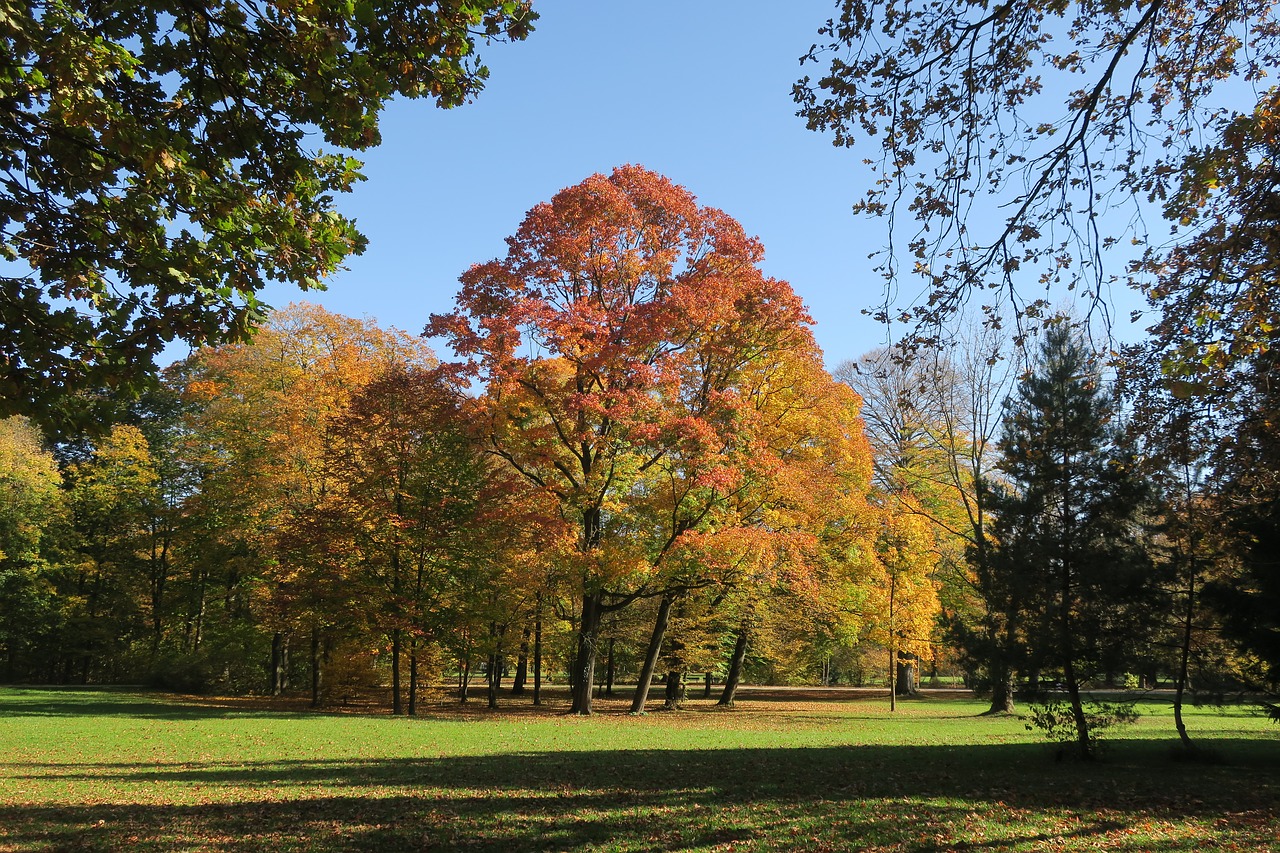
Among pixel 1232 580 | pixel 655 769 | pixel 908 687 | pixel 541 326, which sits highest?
pixel 541 326

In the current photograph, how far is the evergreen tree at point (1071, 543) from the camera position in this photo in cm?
1185

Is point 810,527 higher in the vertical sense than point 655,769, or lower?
higher

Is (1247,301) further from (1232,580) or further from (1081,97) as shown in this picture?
(1232,580)

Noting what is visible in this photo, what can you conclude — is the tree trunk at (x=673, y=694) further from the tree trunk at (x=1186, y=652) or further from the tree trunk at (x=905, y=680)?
the tree trunk at (x=1186, y=652)

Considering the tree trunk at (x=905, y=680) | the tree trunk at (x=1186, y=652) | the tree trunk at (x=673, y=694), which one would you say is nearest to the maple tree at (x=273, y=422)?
the tree trunk at (x=673, y=694)

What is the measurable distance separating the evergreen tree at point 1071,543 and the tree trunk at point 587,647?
12.1 metres

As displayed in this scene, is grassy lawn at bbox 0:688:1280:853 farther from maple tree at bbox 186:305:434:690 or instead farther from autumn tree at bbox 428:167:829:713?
maple tree at bbox 186:305:434:690

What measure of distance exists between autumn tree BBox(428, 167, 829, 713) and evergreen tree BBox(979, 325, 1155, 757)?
24.1 feet

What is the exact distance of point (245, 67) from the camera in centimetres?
503

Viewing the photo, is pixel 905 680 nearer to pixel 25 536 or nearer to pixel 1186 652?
pixel 1186 652

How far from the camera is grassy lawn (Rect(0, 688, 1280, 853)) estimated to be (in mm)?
6969

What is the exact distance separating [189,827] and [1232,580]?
1520 centimetres

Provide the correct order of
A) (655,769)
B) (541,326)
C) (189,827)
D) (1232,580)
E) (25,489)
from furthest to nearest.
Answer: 1. (25,489)
2. (541,326)
3. (1232,580)
4. (655,769)
5. (189,827)

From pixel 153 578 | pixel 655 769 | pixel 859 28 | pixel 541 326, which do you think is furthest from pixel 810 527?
pixel 153 578
